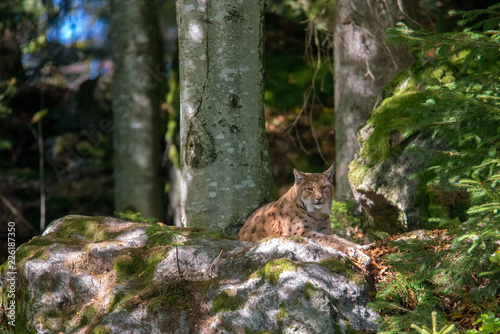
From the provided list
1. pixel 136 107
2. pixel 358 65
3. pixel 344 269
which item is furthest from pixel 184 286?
pixel 136 107

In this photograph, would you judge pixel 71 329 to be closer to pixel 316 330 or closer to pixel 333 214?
pixel 316 330

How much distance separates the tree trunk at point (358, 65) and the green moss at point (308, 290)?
197 inches

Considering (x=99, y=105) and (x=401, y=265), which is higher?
(x=99, y=105)

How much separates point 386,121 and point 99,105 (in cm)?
1146

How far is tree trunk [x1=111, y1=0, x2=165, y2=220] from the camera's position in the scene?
40.2 ft

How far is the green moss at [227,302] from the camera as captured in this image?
13.9 feet

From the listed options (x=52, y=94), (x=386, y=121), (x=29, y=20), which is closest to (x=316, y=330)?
(x=386, y=121)

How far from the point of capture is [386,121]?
6738 millimetres

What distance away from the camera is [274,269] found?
4.29 metres

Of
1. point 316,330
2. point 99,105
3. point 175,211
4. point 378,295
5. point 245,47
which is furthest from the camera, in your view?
point 99,105

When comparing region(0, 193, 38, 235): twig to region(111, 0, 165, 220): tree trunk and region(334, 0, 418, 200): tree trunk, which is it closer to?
region(111, 0, 165, 220): tree trunk

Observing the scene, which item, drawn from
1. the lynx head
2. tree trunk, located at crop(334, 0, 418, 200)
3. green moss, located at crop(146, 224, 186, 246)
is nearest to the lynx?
the lynx head

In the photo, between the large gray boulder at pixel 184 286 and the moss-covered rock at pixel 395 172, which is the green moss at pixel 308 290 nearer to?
the large gray boulder at pixel 184 286

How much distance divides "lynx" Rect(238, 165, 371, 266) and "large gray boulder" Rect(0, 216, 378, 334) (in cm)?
74
